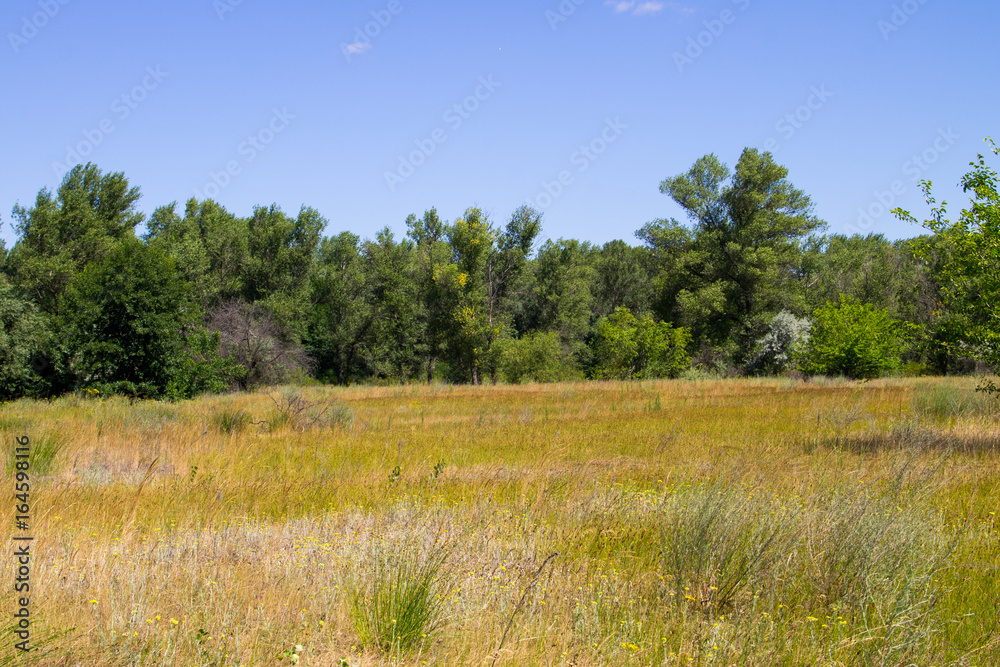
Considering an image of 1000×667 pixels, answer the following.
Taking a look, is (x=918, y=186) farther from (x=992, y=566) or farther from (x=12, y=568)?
(x=12, y=568)

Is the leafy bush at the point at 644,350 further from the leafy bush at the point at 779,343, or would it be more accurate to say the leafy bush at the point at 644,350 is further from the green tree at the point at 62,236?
the green tree at the point at 62,236

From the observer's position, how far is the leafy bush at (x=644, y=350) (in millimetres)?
40656

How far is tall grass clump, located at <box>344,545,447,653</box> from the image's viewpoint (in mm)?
3852

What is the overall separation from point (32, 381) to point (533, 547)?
30.1 metres

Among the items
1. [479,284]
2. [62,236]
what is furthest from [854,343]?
[62,236]

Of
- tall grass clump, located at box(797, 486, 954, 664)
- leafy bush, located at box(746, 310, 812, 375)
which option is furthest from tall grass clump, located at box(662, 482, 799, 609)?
leafy bush, located at box(746, 310, 812, 375)

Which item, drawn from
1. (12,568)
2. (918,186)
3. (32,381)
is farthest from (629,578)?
(32,381)

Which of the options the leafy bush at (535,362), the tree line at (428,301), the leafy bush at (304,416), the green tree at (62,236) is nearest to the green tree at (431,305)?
the tree line at (428,301)

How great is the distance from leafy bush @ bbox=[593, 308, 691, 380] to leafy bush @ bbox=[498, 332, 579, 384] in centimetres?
333

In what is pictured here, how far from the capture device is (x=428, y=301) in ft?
161

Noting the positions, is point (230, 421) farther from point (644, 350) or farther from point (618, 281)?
point (618, 281)

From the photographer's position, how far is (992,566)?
4.93 metres

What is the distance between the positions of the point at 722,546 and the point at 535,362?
38953 mm

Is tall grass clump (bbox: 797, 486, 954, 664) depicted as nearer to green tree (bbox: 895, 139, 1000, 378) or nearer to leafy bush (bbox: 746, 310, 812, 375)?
green tree (bbox: 895, 139, 1000, 378)
